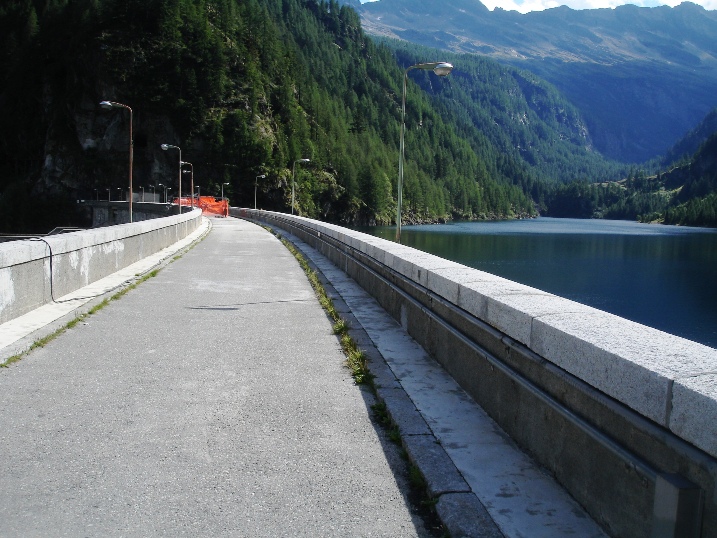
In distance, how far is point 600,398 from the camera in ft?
11.2

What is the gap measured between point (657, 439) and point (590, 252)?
7383cm

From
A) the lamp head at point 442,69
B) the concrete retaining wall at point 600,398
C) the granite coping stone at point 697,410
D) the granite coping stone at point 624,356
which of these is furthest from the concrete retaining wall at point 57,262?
the lamp head at point 442,69

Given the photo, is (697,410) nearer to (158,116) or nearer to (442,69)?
(442,69)

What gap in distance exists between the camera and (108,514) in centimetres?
355

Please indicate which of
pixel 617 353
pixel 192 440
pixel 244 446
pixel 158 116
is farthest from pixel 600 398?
pixel 158 116

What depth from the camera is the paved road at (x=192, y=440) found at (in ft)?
11.7

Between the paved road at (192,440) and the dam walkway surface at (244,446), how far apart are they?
13 mm

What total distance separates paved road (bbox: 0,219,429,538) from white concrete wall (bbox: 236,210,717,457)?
1197 mm

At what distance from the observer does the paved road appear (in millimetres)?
3555

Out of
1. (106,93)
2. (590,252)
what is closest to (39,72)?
(106,93)

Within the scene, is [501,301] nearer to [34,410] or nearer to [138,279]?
[34,410]

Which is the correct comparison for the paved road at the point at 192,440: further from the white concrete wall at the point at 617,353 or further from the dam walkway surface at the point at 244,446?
the white concrete wall at the point at 617,353

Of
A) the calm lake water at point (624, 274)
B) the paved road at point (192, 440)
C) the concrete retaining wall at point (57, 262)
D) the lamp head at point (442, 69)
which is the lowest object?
the calm lake water at point (624, 274)

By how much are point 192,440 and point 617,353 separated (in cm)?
282
